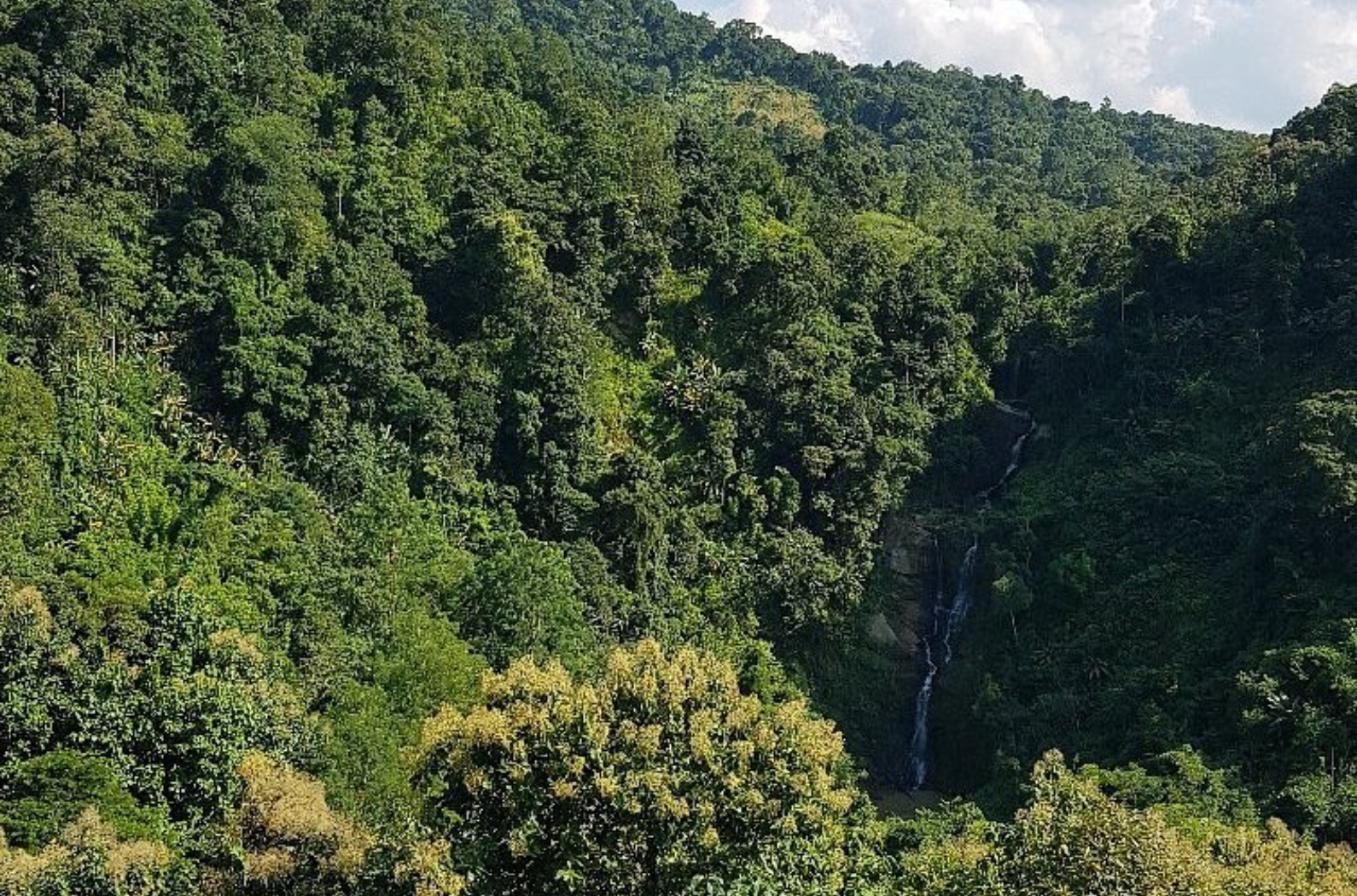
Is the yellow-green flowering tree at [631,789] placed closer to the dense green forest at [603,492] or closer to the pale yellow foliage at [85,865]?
the dense green forest at [603,492]

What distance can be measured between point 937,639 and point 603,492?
11945mm

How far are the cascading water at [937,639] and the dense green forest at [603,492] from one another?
0.68 m

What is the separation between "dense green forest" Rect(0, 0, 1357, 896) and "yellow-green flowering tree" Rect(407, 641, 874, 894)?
0.19ft

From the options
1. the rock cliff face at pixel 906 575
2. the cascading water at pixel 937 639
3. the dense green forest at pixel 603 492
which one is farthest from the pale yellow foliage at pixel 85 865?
the rock cliff face at pixel 906 575

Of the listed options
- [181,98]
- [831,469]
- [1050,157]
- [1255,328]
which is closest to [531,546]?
[831,469]

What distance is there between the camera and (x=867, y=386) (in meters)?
40.7

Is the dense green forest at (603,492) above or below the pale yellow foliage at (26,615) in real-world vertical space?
above

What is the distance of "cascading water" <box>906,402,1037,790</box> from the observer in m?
35.4

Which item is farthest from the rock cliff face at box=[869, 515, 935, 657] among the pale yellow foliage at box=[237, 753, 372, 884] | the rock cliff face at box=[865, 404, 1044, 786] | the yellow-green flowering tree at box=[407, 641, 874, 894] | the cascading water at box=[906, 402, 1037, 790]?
the yellow-green flowering tree at box=[407, 641, 874, 894]

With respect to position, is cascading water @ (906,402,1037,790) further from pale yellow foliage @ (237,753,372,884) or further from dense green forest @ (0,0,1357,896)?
pale yellow foliage @ (237,753,372,884)

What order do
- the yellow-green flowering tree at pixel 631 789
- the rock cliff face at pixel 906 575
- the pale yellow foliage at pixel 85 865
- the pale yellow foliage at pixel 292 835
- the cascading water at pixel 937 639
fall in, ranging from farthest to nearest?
the rock cliff face at pixel 906 575
the cascading water at pixel 937 639
the pale yellow foliage at pixel 292 835
the pale yellow foliage at pixel 85 865
the yellow-green flowering tree at pixel 631 789

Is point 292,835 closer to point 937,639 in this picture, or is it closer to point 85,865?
point 85,865

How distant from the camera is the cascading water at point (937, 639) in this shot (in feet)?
116

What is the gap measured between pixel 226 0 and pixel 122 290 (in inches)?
559
